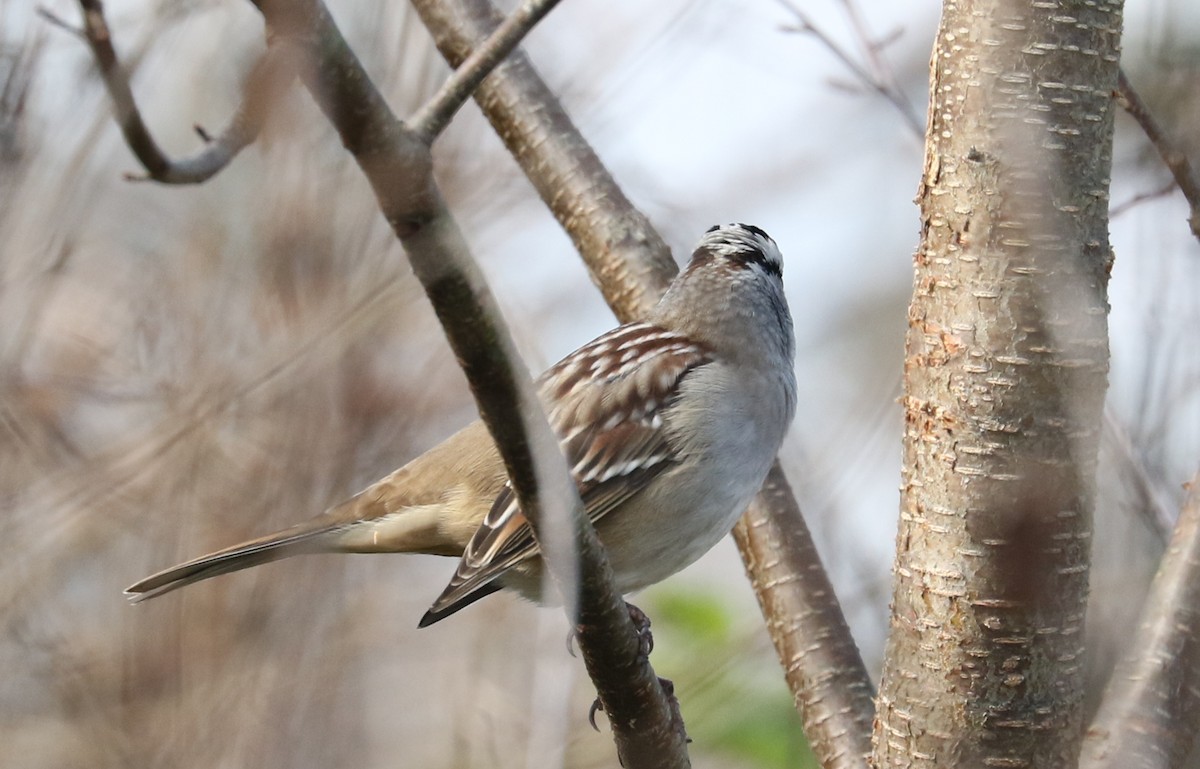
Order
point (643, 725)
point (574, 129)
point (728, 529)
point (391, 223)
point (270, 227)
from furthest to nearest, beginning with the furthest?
point (270, 227) < point (574, 129) < point (728, 529) < point (643, 725) < point (391, 223)

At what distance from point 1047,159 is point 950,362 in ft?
1.36

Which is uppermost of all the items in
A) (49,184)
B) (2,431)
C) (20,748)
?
(49,184)

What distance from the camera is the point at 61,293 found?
18.1ft

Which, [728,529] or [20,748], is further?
[20,748]

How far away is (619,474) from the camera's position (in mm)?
3670

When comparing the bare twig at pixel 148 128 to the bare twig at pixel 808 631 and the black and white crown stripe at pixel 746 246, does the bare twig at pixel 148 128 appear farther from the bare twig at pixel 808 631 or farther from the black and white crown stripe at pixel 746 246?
the black and white crown stripe at pixel 746 246

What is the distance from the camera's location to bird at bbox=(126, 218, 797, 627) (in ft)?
12.0

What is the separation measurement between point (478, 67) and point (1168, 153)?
1547mm

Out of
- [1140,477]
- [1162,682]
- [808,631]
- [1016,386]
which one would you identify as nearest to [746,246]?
[808,631]

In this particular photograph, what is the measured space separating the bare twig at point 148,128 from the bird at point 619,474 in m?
1.92

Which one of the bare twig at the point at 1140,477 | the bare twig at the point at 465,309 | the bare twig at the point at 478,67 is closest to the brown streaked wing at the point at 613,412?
the bare twig at the point at 465,309

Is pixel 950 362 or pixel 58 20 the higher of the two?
pixel 58 20

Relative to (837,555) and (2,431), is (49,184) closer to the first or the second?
(2,431)

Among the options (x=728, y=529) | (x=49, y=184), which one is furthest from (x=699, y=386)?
(x=49, y=184)
